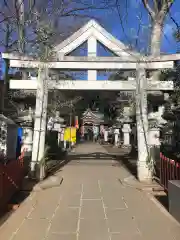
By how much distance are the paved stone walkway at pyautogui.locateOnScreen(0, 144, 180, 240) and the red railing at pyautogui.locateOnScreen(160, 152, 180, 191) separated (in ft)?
2.69

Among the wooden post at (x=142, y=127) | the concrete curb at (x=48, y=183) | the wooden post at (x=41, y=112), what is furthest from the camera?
the wooden post at (x=41, y=112)

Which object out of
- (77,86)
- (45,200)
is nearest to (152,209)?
(45,200)

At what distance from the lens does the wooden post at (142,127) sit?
9781 mm

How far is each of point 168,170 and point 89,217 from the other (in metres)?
2.99

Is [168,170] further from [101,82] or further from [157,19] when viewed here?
[157,19]

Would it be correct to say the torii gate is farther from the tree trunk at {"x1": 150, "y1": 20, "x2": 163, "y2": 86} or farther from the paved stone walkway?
the tree trunk at {"x1": 150, "y1": 20, "x2": 163, "y2": 86}

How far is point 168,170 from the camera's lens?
8.08 meters

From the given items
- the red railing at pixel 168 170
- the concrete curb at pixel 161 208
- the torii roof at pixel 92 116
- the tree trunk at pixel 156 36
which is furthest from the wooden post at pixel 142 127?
the torii roof at pixel 92 116

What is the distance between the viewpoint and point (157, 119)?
12.7 m

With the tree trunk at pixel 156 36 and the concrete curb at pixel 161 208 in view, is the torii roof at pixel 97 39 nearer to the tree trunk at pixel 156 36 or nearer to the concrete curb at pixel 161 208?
the tree trunk at pixel 156 36

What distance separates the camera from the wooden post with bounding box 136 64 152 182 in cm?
978

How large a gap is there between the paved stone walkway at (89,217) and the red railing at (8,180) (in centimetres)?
44

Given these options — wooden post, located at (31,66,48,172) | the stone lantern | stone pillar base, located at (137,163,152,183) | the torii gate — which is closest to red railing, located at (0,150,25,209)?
the stone lantern

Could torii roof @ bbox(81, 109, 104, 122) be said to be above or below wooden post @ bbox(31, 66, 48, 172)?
above
